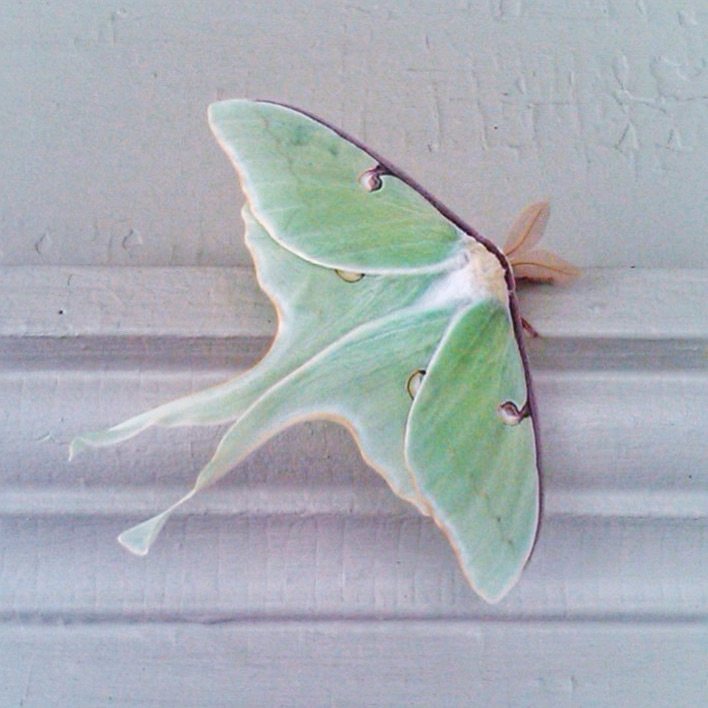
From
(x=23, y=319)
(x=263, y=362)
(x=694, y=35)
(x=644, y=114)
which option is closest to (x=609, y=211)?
(x=644, y=114)

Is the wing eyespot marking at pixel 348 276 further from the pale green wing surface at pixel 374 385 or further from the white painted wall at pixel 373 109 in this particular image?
the white painted wall at pixel 373 109

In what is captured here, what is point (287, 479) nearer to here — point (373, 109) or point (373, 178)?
point (373, 178)

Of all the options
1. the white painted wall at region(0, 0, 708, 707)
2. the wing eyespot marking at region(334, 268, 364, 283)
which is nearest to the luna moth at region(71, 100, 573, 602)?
the wing eyespot marking at region(334, 268, 364, 283)

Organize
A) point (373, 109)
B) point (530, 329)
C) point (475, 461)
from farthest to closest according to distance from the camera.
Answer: point (373, 109) → point (530, 329) → point (475, 461)

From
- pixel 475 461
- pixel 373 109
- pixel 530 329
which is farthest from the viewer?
pixel 373 109

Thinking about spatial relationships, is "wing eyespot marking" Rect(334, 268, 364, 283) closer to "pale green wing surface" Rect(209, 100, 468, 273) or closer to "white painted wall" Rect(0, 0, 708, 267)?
"pale green wing surface" Rect(209, 100, 468, 273)

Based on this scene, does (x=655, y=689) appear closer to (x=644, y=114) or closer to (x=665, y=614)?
(x=665, y=614)

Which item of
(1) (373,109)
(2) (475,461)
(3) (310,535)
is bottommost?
(3) (310,535)

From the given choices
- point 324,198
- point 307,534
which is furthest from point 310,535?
point 324,198

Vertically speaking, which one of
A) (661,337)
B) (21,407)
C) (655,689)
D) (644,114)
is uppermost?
(644,114)
